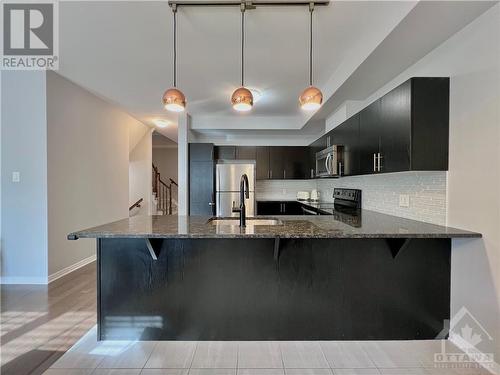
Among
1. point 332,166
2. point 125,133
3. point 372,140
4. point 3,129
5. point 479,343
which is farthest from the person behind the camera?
point 125,133

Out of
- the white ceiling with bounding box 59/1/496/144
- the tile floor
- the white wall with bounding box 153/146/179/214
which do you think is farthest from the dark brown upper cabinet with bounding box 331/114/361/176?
the white wall with bounding box 153/146/179/214

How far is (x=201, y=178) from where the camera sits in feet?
16.9

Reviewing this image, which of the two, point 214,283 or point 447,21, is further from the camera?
point 214,283

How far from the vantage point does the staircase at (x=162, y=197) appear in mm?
8461

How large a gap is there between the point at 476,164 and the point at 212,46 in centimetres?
234

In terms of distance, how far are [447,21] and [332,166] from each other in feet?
6.20

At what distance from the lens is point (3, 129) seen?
3.36m

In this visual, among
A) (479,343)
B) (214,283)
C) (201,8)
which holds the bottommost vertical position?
(479,343)

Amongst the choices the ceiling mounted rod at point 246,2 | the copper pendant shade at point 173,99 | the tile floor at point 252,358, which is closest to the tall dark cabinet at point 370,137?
the ceiling mounted rod at point 246,2

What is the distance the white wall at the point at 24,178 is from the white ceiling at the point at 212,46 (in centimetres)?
50

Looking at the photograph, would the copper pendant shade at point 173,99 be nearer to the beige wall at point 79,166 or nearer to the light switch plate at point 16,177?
the beige wall at point 79,166

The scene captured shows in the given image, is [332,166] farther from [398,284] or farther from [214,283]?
[214,283]

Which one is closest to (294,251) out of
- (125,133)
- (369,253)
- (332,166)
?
(369,253)

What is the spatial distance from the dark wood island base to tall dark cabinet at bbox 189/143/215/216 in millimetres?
2906
